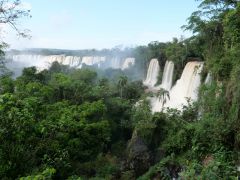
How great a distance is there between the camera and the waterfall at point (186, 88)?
90.5 feet

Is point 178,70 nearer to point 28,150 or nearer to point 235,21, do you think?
point 235,21

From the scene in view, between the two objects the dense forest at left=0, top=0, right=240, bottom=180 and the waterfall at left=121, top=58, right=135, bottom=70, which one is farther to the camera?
the waterfall at left=121, top=58, right=135, bottom=70

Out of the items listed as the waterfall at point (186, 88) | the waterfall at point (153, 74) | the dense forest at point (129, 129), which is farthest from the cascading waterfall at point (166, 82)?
the waterfall at point (153, 74)

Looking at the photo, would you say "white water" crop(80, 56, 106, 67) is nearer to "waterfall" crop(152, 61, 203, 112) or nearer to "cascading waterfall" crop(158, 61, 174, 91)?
"cascading waterfall" crop(158, 61, 174, 91)


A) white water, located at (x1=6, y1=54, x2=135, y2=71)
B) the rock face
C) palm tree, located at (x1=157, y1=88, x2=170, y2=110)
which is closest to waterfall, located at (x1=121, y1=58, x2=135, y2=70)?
white water, located at (x1=6, y1=54, x2=135, y2=71)

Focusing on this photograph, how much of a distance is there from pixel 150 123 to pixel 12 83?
31.0 ft

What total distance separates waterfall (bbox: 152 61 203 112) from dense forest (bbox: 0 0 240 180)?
1510 millimetres

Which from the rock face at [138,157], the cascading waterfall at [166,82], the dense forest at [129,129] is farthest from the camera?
the cascading waterfall at [166,82]

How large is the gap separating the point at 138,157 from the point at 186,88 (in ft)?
33.9

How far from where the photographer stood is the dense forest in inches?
357

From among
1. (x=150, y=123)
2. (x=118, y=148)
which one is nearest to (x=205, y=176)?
(x=150, y=123)

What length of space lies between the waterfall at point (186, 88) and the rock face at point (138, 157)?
4449 millimetres

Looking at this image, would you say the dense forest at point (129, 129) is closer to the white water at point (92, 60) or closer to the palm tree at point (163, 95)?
the palm tree at point (163, 95)

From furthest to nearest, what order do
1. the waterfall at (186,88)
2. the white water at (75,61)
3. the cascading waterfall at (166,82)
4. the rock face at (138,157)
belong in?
the white water at (75,61)
the cascading waterfall at (166,82)
the waterfall at (186,88)
the rock face at (138,157)
